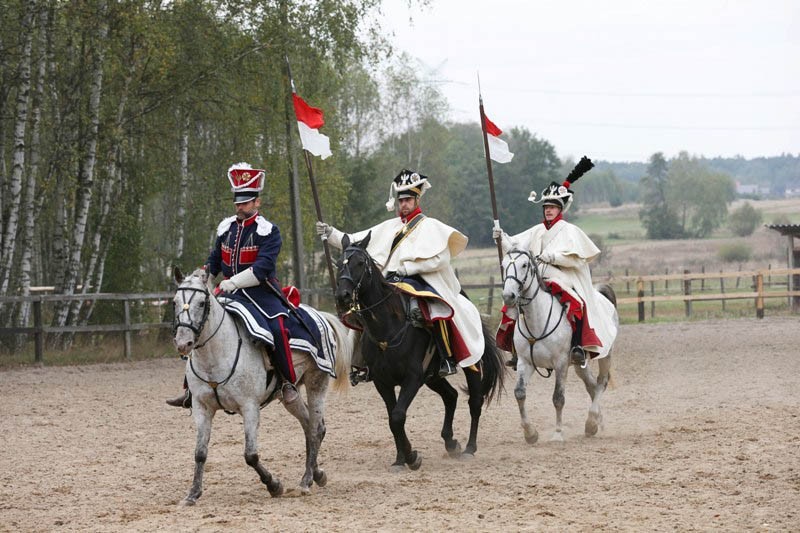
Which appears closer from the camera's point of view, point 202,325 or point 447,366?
point 202,325

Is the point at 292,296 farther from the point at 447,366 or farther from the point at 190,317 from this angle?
the point at 447,366

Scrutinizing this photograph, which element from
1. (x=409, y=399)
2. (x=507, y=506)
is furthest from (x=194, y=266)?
(x=507, y=506)

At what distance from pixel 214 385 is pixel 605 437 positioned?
16.0 feet

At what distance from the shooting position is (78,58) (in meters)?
21.2

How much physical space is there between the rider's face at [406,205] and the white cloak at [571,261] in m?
1.37

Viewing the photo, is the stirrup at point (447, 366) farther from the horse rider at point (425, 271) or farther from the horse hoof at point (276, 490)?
the horse hoof at point (276, 490)

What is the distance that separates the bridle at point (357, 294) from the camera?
849 cm

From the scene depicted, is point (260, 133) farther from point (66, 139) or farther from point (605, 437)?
point (605, 437)

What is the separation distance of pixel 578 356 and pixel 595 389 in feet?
2.93

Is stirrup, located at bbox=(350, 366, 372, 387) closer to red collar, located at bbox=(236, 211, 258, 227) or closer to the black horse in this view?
the black horse

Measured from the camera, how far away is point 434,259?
9539mm

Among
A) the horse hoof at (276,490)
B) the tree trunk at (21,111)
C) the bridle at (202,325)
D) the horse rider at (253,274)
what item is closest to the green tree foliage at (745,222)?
the tree trunk at (21,111)

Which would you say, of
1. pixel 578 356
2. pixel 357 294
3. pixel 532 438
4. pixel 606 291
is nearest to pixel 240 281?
pixel 357 294

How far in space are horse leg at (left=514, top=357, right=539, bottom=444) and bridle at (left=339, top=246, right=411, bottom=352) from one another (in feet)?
6.28
